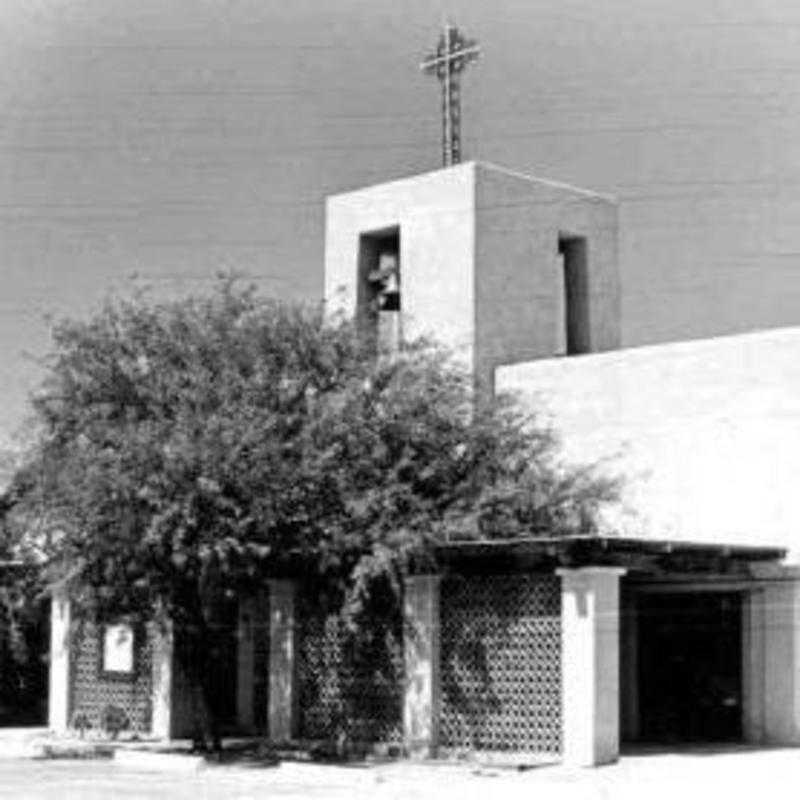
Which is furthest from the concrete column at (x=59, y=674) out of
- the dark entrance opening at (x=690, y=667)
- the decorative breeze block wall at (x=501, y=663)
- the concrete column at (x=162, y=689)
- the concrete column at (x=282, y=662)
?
the dark entrance opening at (x=690, y=667)

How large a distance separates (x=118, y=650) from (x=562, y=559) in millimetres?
9816

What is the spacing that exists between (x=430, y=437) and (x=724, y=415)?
5.20m

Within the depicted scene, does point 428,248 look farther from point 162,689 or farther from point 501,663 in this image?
point 501,663

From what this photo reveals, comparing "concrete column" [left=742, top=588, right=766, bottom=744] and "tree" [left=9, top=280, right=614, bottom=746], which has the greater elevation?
"tree" [left=9, top=280, right=614, bottom=746]

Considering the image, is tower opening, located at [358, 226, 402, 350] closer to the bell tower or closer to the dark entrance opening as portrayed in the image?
the bell tower

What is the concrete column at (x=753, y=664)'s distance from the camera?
25.7m

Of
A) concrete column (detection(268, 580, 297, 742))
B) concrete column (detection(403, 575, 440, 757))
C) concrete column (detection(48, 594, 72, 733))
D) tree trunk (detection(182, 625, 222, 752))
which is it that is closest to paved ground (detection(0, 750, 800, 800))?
concrete column (detection(403, 575, 440, 757))

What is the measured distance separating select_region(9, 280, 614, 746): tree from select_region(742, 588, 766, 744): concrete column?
272cm

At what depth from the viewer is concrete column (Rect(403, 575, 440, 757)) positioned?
77.5 ft

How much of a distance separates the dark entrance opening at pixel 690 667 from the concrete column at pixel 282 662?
5.29 metres

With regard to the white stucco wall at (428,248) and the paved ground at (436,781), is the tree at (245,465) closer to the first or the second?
the paved ground at (436,781)

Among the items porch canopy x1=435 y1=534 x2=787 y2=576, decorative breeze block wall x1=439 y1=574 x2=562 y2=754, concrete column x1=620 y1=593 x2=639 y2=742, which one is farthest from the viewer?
concrete column x1=620 y1=593 x2=639 y2=742

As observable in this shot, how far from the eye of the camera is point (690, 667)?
27266 mm

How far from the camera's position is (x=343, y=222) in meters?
34.1
